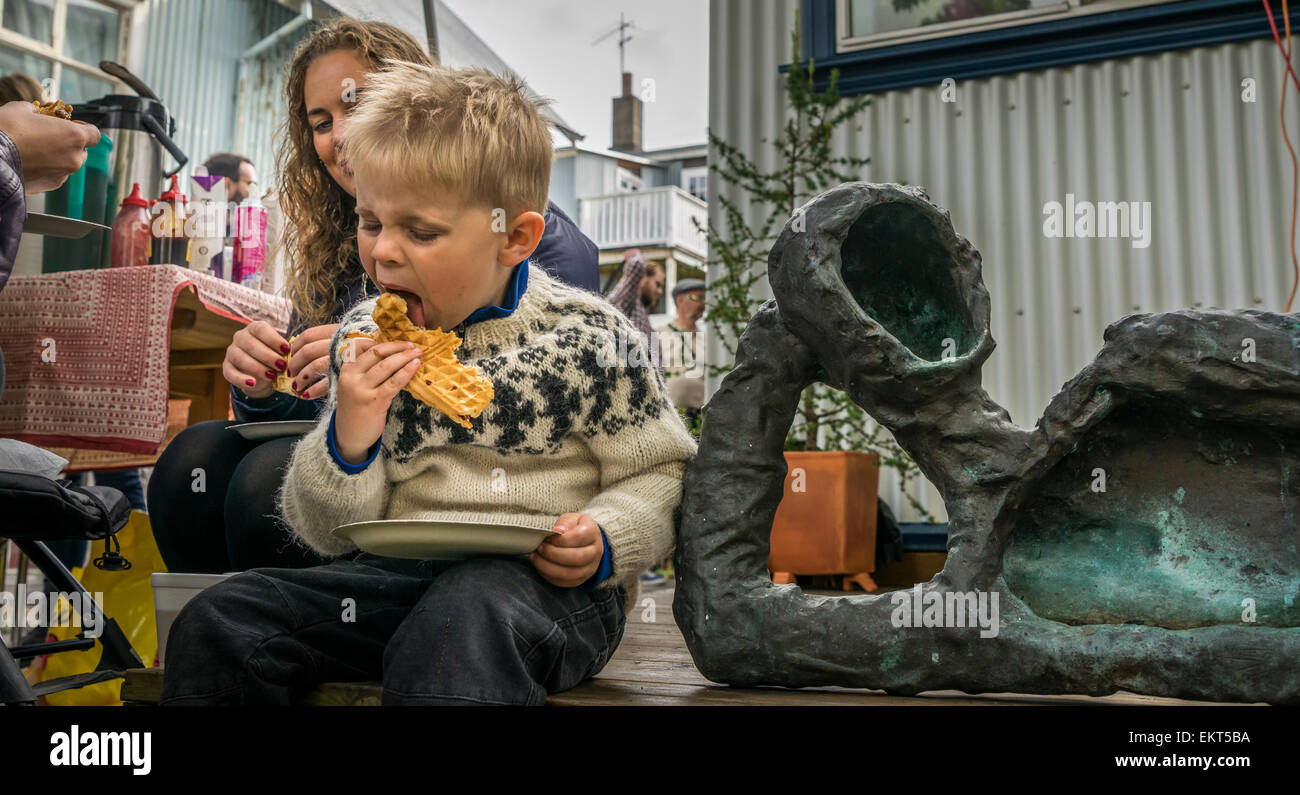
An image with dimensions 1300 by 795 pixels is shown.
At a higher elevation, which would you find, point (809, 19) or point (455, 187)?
point (809, 19)

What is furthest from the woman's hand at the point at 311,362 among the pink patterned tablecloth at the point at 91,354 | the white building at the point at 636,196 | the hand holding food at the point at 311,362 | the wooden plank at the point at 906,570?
the white building at the point at 636,196

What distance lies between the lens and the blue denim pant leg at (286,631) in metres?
1.24

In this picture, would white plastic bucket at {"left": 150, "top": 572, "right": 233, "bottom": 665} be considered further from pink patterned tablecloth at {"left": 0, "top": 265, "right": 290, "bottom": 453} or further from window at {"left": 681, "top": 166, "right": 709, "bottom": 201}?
window at {"left": 681, "top": 166, "right": 709, "bottom": 201}

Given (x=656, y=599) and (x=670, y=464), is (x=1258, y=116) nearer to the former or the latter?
(x=656, y=599)

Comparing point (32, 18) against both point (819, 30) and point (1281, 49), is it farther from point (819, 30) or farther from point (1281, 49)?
point (1281, 49)

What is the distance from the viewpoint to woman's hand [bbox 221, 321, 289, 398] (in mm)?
1659

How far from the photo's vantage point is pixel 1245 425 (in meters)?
1.16

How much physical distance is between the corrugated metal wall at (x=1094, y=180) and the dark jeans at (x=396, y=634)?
233cm

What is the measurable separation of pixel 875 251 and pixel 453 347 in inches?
23.2

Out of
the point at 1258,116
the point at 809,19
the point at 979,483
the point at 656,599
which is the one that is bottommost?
the point at 656,599

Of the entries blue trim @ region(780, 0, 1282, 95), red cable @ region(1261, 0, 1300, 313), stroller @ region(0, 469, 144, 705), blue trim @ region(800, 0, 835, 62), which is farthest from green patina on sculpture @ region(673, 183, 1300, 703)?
blue trim @ region(800, 0, 835, 62)

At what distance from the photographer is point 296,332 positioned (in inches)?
73.9

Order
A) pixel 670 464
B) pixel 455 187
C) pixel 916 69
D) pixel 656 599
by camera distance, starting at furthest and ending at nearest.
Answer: pixel 916 69, pixel 656 599, pixel 670 464, pixel 455 187
